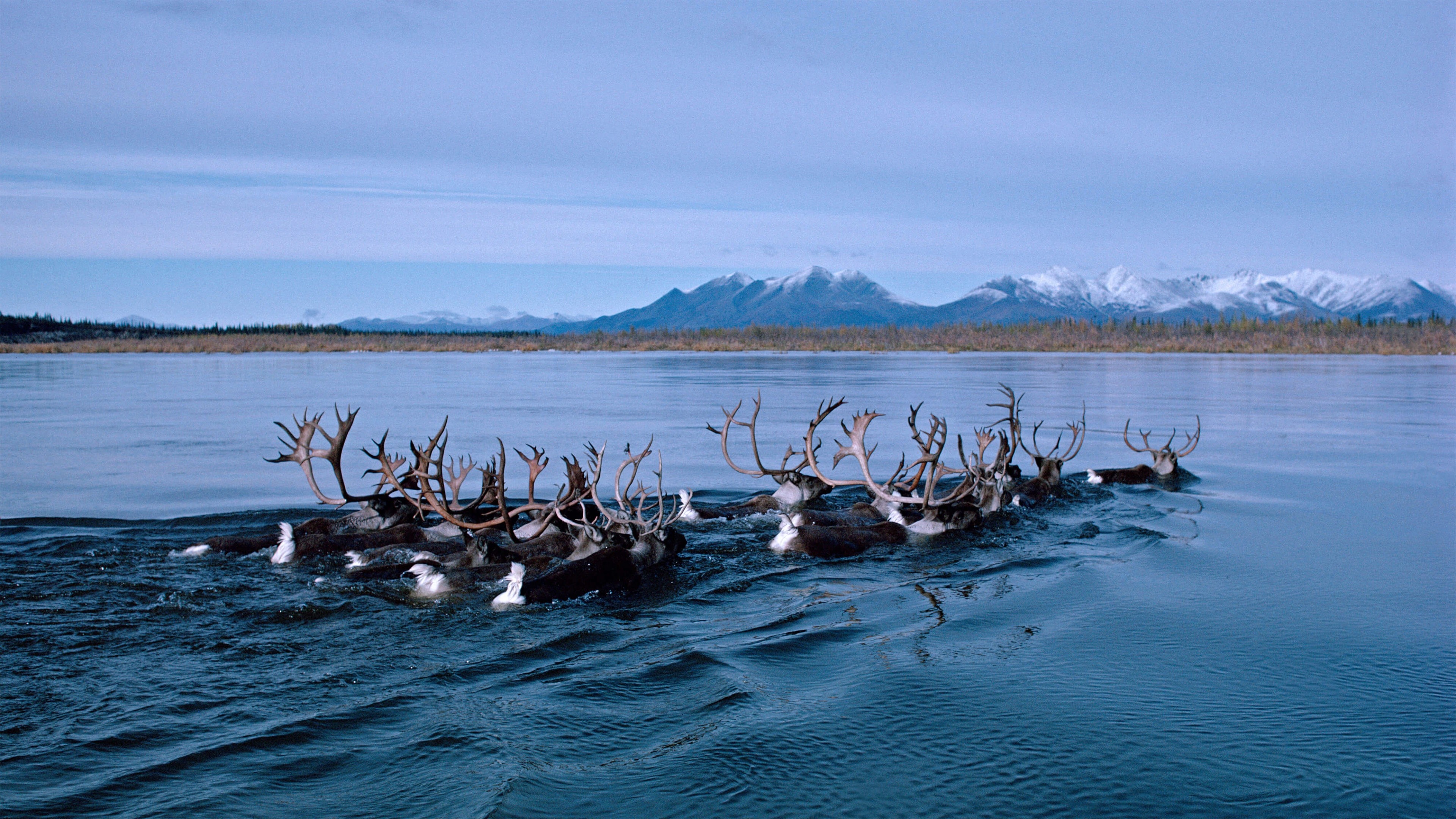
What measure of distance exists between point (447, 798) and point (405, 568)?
4.03 metres

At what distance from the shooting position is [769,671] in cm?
699

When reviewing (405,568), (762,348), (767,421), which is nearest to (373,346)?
(762,348)

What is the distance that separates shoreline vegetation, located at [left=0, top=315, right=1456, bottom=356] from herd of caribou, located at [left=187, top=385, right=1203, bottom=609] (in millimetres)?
85907

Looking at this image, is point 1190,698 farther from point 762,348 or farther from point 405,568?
point 762,348

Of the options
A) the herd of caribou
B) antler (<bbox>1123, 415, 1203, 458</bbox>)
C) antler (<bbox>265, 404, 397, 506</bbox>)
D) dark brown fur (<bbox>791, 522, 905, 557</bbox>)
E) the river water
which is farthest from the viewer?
antler (<bbox>1123, 415, 1203, 458</bbox>)

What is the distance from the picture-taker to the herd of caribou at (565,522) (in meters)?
8.78

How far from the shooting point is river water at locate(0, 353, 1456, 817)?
204 inches

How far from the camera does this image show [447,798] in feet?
16.5

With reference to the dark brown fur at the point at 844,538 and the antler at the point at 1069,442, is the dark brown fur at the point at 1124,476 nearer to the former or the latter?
the antler at the point at 1069,442

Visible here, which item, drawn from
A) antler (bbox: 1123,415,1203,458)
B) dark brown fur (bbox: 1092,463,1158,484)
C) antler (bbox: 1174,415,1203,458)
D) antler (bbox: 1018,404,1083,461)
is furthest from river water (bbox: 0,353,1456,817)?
antler (bbox: 1174,415,1203,458)

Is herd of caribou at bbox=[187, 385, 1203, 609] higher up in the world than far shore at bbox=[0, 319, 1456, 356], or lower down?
lower down

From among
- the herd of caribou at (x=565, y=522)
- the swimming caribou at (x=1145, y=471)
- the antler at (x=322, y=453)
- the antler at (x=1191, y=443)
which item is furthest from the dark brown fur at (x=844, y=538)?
the antler at (x=1191, y=443)

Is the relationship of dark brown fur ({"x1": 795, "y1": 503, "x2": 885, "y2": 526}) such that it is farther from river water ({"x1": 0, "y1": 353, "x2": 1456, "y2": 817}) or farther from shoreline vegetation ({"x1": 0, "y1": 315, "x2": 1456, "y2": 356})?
shoreline vegetation ({"x1": 0, "y1": 315, "x2": 1456, "y2": 356})

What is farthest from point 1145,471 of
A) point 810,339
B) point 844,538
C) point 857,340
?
point 810,339
